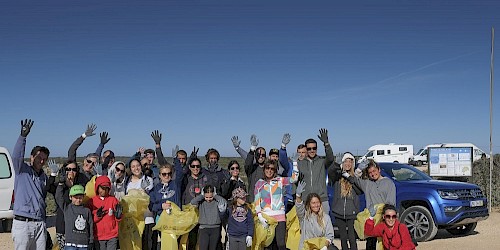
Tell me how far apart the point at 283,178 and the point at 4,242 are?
20.7 feet

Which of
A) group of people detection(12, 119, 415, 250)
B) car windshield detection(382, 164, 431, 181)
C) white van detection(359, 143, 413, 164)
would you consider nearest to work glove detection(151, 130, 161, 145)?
group of people detection(12, 119, 415, 250)

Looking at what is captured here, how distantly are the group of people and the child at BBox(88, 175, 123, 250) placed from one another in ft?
0.04

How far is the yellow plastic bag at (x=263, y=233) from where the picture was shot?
7688mm

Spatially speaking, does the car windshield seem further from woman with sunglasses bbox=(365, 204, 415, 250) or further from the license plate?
woman with sunglasses bbox=(365, 204, 415, 250)

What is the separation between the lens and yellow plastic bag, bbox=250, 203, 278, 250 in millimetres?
7688

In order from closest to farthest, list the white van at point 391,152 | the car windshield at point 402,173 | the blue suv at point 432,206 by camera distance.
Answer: the blue suv at point 432,206, the car windshield at point 402,173, the white van at point 391,152

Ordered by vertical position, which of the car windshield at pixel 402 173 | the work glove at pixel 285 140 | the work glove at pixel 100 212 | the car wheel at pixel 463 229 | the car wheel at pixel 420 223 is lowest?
the car wheel at pixel 463 229

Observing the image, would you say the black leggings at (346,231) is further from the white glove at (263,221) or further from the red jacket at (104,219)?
the red jacket at (104,219)

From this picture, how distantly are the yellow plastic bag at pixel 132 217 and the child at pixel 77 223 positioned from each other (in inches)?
38.4

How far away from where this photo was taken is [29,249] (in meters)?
6.26

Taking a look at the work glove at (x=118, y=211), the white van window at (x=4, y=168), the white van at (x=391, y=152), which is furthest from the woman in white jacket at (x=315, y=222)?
the white van at (x=391, y=152)

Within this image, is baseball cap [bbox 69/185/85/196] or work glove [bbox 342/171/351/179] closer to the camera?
baseball cap [bbox 69/185/85/196]

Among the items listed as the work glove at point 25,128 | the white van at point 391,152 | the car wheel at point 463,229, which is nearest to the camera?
the work glove at point 25,128

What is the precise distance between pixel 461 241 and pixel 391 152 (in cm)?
3422
